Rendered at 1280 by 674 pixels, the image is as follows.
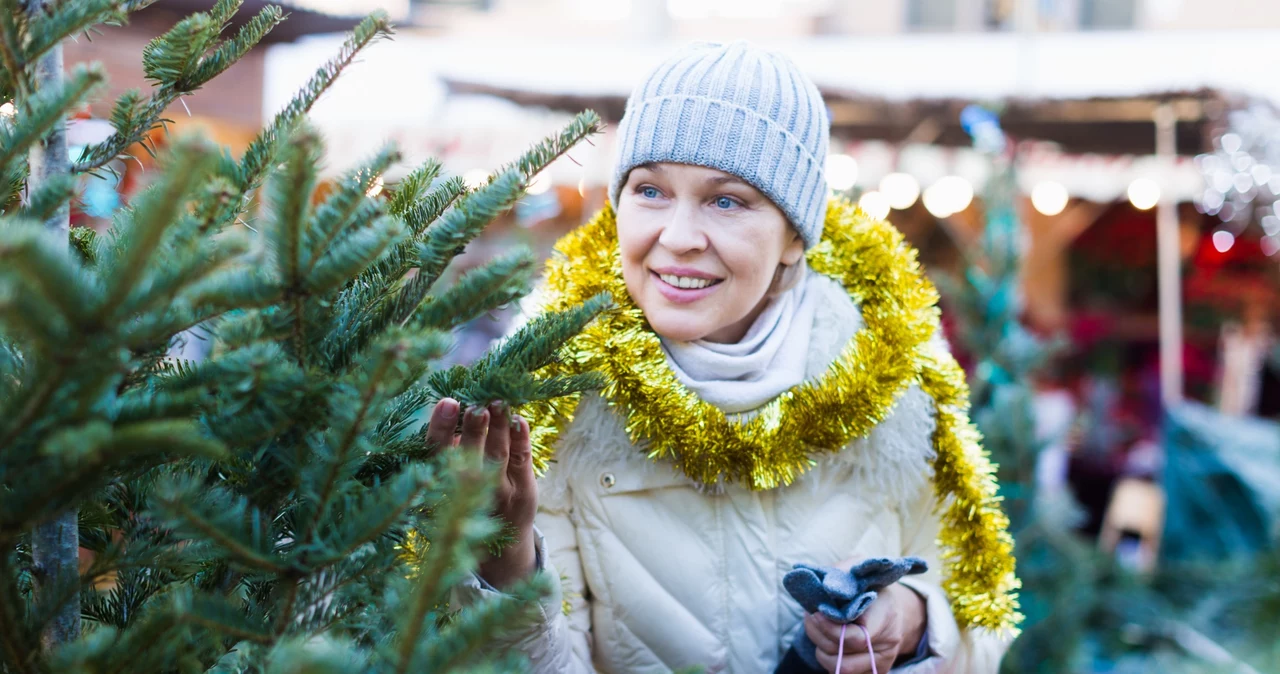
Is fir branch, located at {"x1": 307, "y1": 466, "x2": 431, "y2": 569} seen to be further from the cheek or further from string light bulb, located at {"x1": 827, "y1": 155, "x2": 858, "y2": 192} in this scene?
string light bulb, located at {"x1": 827, "y1": 155, "x2": 858, "y2": 192}

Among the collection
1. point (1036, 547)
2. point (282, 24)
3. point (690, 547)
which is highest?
point (282, 24)

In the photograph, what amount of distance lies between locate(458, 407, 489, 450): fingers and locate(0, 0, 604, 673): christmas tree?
25mm

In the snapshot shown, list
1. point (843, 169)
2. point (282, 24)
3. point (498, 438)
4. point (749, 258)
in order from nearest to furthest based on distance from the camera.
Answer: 1. point (498, 438)
2. point (749, 258)
3. point (282, 24)
4. point (843, 169)

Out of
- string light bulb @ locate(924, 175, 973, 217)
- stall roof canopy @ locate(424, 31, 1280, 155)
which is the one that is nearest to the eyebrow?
stall roof canopy @ locate(424, 31, 1280, 155)

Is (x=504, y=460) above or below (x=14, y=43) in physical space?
below

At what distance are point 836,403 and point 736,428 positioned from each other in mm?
154

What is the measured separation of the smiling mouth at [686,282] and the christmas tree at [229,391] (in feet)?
1.54

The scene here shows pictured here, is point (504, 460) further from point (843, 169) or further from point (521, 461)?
point (843, 169)

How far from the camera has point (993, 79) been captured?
5.78m

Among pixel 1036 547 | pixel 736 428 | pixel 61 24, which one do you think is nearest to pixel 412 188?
pixel 61 24

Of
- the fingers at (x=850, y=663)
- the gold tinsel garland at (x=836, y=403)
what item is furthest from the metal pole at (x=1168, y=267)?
the fingers at (x=850, y=663)

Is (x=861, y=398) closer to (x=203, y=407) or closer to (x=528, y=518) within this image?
(x=528, y=518)

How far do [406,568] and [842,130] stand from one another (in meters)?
5.42

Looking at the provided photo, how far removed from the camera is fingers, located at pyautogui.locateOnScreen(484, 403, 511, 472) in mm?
901
